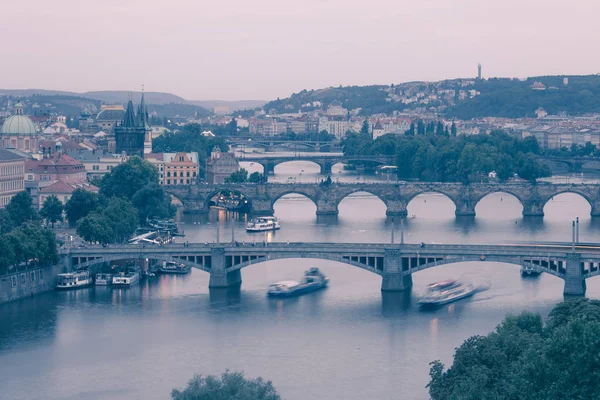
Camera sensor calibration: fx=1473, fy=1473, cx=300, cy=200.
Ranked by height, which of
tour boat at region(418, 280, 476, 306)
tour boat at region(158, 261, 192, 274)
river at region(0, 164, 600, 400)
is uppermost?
tour boat at region(158, 261, 192, 274)

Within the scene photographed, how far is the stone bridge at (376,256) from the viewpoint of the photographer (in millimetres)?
32531

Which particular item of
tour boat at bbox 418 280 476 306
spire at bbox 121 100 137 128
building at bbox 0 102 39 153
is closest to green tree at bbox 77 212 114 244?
tour boat at bbox 418 280 476 306

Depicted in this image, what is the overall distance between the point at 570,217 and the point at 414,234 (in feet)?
29.1

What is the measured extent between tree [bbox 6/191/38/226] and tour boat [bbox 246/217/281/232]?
729cm

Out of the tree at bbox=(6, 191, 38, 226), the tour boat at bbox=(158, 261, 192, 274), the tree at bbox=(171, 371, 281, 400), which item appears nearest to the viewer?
the tree at bbox=(171, 371, 281, 400)

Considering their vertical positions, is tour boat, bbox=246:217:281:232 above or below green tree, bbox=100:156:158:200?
below

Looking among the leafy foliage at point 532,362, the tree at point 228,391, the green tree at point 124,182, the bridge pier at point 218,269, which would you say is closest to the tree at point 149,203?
the green tree at point 124,182

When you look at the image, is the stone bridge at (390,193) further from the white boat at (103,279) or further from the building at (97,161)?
the white boat at (103,279)

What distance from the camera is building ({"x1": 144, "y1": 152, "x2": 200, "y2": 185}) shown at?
60.4 m

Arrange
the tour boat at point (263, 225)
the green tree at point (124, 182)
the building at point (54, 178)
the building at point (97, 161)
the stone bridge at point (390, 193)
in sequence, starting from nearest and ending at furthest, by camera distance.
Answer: the tour boat at point (263, 225)
the building at point (54, 178)
the green tree at point (124, 182)
the stone bridge at point (390, 193)
the building at point (97, 161)

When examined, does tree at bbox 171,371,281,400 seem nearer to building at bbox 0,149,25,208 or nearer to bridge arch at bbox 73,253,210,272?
bridge arch at bbox 73,253,210,272

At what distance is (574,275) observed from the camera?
32250 millimetres

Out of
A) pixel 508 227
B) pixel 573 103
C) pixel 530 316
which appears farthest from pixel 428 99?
pixel 530 316

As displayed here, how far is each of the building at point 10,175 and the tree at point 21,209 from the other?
3.66 metres
